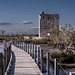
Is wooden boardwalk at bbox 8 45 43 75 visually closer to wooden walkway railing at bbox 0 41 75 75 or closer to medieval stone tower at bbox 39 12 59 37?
wooden walkway railing at bbox 0 41 75 75

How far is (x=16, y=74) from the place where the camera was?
676 cm

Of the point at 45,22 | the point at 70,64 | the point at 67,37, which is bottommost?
the point at 70,64

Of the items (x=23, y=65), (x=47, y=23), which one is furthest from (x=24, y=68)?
(x=47, y=23)

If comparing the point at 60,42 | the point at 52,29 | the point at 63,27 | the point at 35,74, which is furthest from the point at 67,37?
the point at 52,29

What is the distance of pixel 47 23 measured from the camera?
68688 millimetres

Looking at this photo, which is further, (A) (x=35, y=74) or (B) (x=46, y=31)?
(B) (x=46, y=31)

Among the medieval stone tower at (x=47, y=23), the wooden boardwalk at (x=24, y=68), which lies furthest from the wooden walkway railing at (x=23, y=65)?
the medieval stone tower at (x=47, y=23)

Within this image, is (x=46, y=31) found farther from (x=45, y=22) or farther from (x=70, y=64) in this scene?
(x=70, y=64)

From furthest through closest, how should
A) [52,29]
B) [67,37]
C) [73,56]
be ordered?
[52,29]
[67,37]
[73,56]

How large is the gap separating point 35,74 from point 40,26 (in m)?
60.6

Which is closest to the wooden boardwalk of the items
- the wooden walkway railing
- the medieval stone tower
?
the wooden walkway railing

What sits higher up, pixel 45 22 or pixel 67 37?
pixel 45 22

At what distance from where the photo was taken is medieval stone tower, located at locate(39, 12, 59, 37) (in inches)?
2571

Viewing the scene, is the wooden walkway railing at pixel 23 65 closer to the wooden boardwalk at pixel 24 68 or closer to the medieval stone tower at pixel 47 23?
the wooden boardwalk at pixel 24 68
